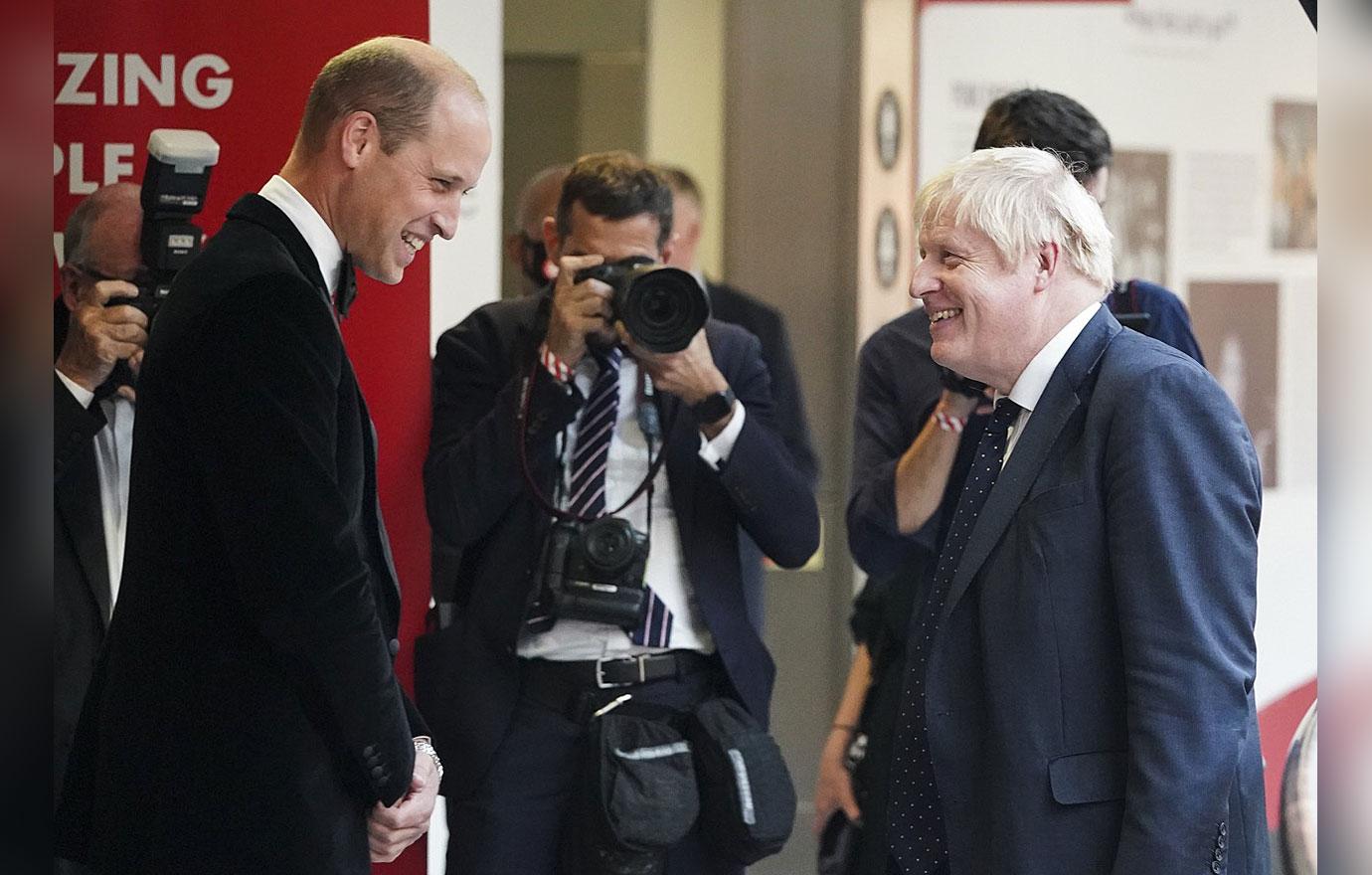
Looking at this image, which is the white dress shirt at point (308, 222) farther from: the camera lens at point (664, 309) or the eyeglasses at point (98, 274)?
the camera lens at point (664, 309)

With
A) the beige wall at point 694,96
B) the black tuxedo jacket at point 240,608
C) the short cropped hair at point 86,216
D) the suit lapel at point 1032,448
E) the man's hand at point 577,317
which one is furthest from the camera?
the beige wall at point 694,96

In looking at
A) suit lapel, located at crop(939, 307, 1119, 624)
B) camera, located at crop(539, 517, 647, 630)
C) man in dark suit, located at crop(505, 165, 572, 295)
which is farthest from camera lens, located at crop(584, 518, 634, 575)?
man in dark suit, located at crop(505, 165, 572, 295)

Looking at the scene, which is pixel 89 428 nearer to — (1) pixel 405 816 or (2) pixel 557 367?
(2) pixel 557 367

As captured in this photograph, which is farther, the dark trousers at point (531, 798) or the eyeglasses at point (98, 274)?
the dark trousers at point (531, 798)

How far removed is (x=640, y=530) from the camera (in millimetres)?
2658

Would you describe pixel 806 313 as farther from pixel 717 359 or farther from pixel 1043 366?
pixel 1043 366

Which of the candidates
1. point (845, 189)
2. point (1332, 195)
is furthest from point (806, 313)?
point (1332, 195)

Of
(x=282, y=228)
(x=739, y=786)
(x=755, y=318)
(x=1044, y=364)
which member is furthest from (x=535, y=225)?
(x=1044, y=364)

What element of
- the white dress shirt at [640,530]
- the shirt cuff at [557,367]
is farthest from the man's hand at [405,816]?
the shirt cuff at [557,367]

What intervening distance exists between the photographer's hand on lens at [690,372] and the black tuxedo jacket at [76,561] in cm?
79

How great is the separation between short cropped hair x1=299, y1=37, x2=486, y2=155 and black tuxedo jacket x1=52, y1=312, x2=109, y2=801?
61 centimetres

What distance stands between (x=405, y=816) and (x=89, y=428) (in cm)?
78

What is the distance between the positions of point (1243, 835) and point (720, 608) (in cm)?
97

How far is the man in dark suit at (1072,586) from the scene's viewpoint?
5.86 feet
